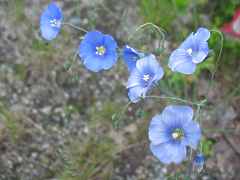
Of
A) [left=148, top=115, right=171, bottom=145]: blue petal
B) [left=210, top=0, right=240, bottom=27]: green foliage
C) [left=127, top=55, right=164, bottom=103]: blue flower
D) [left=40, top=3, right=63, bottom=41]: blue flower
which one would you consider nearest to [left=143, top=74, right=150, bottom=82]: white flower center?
[left=127, top=55, right=164, bottom=103]: blue flower

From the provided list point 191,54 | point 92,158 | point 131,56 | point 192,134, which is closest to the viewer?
point 192,134

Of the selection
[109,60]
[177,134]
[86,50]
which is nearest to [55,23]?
[86,50]

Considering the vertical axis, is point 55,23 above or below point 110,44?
above

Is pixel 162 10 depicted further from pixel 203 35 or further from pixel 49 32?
pixel 203 35

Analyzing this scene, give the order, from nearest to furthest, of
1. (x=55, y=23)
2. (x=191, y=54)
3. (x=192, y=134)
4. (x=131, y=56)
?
(x=192, y=134)
(x=191, y=54)
(x=131, y=56)
(x=55, y=23)

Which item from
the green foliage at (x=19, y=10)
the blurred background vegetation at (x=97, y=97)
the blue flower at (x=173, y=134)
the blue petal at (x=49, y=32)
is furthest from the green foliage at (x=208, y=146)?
the green foliage at (x=19, y=10)

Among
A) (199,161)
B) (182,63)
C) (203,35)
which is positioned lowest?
(199,161)

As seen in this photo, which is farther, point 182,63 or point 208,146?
point 208,146
